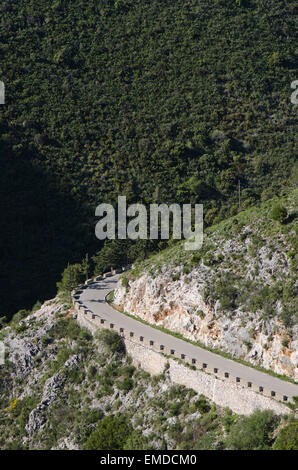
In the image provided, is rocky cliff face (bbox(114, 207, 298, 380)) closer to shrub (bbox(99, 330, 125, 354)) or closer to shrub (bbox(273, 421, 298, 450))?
shrub (bbox(99, 330, 125, 354))

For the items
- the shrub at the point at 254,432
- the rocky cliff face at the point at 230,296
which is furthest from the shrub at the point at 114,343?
the shrub at the point at 254,432

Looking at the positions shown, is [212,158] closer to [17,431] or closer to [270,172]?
[270,172]

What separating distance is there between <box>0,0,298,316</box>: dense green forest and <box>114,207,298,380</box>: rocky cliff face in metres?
23.6

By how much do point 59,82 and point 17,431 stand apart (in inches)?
2311

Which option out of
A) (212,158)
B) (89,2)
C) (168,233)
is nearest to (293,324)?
(168,233)

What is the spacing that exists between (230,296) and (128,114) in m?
51.0

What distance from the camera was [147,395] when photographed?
146 ft

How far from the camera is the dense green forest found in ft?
268

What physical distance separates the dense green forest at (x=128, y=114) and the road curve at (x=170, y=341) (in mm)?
16524

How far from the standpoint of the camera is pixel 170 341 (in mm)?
46719

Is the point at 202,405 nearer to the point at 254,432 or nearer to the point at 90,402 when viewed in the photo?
the point at 254,432

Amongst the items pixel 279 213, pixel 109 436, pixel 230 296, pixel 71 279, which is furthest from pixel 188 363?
pixel 71 279

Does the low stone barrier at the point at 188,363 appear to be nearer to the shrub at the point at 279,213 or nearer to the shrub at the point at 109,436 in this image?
the shrub at the point at 109,436

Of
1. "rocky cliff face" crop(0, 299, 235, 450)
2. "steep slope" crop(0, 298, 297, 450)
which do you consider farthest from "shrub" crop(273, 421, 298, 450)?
"rocky cliff face" crop(0, 299, 235, 450)
